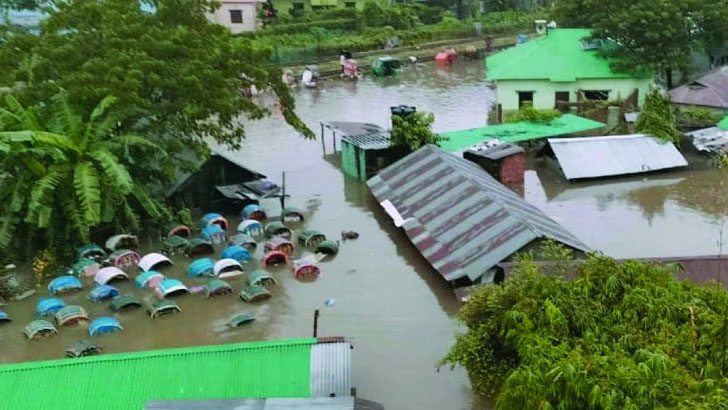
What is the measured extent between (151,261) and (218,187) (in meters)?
5.67

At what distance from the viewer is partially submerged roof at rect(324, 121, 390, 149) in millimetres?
28391

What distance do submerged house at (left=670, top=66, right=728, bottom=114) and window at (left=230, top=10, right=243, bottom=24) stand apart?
40595mm

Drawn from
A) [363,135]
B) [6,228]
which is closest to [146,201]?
[6,228]

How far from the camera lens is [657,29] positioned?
110ft

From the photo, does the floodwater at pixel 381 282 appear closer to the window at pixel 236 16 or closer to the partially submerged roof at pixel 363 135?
the partially submerged roof at pixel 363 135

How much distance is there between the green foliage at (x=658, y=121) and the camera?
2820cm

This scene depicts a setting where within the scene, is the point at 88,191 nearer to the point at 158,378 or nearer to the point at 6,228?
the point at 6,228

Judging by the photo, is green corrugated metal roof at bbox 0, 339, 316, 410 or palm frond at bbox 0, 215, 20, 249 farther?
palm frond at bbox 0, 215, 20, 249

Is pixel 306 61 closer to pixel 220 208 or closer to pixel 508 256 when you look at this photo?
pixel 220 208

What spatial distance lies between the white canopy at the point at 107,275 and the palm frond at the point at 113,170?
2.18 meters

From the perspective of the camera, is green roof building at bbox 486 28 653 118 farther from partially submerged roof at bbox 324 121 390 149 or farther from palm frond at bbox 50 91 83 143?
palm frond at bbox 50 91 83 143

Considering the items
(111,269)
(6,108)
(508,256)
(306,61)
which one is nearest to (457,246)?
(508,256)

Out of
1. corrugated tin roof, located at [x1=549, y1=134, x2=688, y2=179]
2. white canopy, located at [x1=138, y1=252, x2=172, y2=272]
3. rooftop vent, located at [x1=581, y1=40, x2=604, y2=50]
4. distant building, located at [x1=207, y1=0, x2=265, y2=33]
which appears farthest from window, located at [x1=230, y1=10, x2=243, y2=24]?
white canopy, located at [x1=138, y1=252, x2=172, y2=272]

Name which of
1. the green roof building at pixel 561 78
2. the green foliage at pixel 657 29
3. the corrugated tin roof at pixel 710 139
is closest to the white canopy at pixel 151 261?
the corrugated tin roof at pixel 710 139
